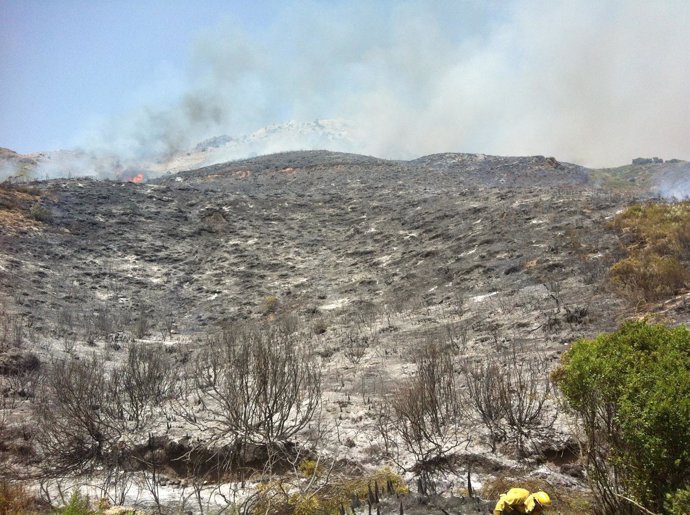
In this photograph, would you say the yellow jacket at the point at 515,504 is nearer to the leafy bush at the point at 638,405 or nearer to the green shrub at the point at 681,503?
the leafy bush at the point at 638,405

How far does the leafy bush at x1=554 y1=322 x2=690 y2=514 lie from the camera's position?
403cm

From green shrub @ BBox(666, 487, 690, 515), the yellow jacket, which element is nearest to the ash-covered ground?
the yellow jacket

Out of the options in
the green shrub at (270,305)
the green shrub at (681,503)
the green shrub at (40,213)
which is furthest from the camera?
the green shrub at (40,213)

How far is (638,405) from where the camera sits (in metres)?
4.30

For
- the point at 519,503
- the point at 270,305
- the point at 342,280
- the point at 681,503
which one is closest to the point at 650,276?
the point at 519,503

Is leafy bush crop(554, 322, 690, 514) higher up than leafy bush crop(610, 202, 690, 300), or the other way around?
leafy bush crop(610, 202, 690, 300)

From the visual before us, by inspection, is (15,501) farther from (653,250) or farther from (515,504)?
(653,250)

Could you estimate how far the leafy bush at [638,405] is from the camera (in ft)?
13.2

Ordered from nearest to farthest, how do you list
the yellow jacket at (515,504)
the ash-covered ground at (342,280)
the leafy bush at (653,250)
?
1. the yellow jacket at (515,504)
2. the ash-covered ground at (342,280)
3. the leafy bush at (653,250)

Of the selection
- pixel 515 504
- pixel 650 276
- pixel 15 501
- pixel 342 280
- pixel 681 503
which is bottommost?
pixel 15 501

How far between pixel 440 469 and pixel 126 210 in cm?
2864

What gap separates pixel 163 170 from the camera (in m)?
96.5

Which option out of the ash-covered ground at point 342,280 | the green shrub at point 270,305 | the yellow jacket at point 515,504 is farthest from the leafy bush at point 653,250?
the green shrub at point 270,305

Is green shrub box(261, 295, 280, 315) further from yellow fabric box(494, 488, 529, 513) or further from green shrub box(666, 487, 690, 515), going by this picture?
green shrub box(666, 487, 690, 515)
